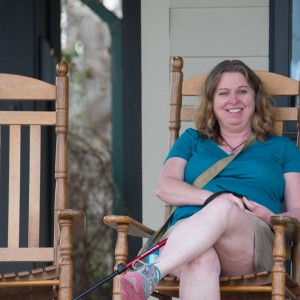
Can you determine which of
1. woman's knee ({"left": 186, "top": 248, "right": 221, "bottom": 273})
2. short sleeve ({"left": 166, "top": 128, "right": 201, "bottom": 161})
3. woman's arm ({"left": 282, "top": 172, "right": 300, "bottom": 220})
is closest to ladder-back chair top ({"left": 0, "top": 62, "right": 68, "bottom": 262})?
short sleeve ({"left": 166, "top": 128, "right": 201, "bottom": 161})

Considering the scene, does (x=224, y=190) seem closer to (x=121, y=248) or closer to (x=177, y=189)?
(x=177, y=189)

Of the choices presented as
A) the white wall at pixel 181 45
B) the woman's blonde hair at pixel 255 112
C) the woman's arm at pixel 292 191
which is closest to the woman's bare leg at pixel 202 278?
the woman's arm at pixel 292 191

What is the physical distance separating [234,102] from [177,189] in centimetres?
42

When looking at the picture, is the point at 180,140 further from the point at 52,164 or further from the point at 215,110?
the point at 52,164

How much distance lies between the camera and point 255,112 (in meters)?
4.14

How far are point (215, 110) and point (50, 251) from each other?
2.72ft

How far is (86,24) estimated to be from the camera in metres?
9.62

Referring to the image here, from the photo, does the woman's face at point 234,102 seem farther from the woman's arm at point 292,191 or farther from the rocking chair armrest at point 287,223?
the rocking chair armrest at point 287,223

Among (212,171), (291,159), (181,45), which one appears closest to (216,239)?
(212,171)

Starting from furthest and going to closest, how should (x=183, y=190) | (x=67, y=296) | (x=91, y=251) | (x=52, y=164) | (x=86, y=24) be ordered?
(x=86, y=24), (x=91, y=251), (x=52, y=164), (x=183, y=190), (x=67, y=296)

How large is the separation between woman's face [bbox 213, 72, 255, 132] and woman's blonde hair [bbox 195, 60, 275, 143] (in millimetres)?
22

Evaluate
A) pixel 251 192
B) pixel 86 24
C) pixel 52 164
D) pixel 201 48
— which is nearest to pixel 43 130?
pixel 52 164

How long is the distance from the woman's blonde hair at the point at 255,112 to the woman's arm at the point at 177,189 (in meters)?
0.20

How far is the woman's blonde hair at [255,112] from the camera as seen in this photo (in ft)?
13.5
